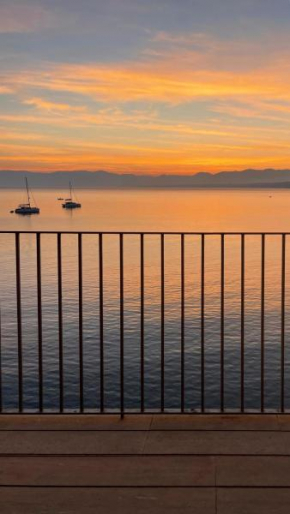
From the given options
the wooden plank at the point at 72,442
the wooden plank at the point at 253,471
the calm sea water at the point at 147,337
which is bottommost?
the calm sea water at the point at 147,337

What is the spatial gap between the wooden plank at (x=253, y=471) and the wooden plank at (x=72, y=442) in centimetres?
41

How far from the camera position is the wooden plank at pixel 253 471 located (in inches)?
100

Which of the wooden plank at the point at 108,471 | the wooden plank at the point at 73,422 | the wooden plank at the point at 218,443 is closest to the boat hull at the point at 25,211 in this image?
the wooden plank at the point at 73,422

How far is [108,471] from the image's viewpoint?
2662 millimetres

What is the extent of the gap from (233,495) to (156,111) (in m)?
72.7

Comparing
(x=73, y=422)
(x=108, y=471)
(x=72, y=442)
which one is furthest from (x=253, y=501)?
(x=73, y=422)

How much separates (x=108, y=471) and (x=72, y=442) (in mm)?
343

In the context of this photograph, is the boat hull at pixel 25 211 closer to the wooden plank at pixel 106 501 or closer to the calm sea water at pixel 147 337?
the calm sea water at pixel 147 337

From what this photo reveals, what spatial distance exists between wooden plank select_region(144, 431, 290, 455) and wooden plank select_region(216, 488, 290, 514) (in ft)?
1.11

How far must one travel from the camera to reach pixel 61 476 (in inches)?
103

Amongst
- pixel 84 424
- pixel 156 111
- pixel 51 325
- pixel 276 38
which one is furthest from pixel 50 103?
pixel 84 424

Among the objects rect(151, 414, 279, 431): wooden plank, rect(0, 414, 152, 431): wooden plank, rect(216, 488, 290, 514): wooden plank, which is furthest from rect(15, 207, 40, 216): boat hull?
rect(216, 488, 290, 514): wooden plank

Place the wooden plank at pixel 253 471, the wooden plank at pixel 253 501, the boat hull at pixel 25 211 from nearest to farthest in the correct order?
1. the wooden plank at pixel 253 501
2. the wooden plank at pixel 253 471
3. the boat hull at pixel 25 211

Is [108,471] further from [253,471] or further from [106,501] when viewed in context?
[253,471]
